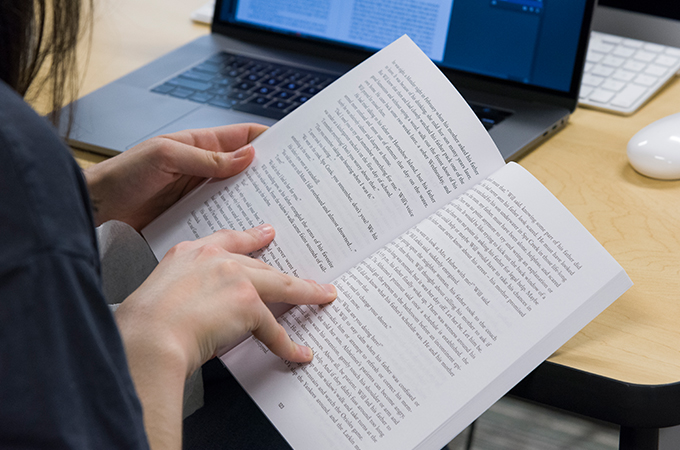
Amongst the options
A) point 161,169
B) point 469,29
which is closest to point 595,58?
point 469,29

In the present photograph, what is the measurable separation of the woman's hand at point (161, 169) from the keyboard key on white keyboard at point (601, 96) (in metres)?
0.50

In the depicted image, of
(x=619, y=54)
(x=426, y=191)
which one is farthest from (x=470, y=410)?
(x=619, y=54)

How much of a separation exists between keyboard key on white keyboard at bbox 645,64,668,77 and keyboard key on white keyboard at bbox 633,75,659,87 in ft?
0.04

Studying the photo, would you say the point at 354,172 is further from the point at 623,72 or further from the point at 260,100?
the point at 623,72

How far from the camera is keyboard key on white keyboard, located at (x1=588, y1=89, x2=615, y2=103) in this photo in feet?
2.78

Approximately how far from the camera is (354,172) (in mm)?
538

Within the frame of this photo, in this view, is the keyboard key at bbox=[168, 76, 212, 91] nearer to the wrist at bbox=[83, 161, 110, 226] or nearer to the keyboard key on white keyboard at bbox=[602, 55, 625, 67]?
the wrist at bbox=[83, 161, 110, 226]

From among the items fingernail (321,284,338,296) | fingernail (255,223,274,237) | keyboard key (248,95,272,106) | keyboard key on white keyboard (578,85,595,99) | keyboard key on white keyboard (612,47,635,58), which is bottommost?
fingernail (321,284,338,296)

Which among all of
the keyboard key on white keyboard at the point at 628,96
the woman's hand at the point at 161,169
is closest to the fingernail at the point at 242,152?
the woman's hand at the point at 161,169

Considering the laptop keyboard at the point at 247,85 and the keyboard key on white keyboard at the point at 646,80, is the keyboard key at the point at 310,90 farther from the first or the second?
the keyboard key on white keyboard at the point at 646,80

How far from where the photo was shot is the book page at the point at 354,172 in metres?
0.52

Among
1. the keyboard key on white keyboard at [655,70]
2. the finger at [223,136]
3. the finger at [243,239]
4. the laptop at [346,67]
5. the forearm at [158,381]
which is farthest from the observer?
the keyboard key on white keyboard at [655,70]

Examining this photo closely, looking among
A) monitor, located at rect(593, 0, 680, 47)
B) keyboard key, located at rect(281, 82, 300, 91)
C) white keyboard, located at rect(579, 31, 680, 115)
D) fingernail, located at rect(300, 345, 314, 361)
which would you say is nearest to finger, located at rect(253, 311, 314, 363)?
fingernail, located at rect(300, 345, 314, 361)

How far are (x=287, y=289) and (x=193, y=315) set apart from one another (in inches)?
3.0
